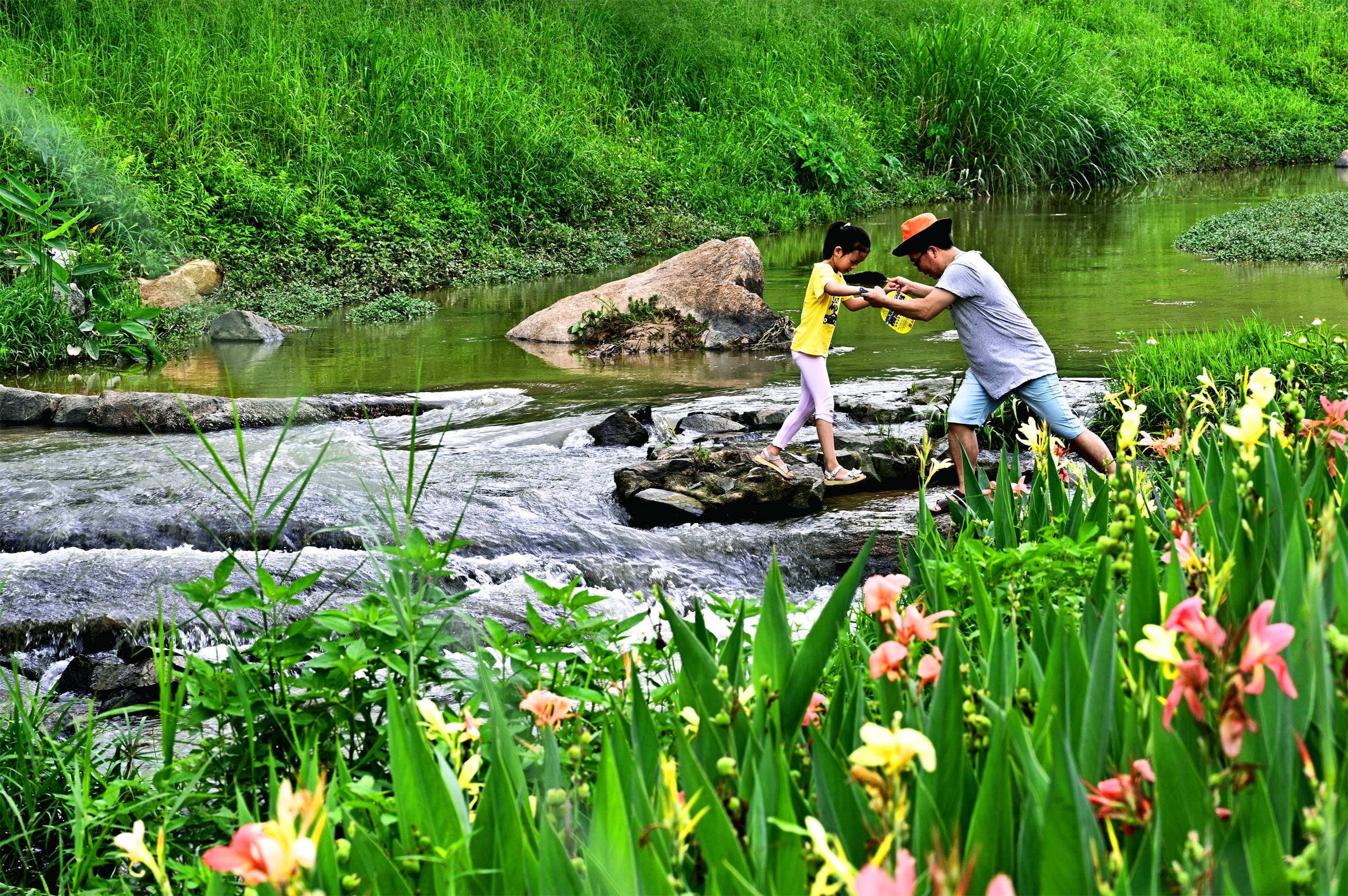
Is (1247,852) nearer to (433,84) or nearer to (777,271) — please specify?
(777,271)

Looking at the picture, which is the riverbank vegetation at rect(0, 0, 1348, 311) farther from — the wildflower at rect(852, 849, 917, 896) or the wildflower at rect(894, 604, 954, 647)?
the wildflower at rect(852, 849, 917, 896)

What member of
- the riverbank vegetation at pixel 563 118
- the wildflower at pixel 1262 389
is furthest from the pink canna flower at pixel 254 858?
the riverbank vegetation at pixel 563 118

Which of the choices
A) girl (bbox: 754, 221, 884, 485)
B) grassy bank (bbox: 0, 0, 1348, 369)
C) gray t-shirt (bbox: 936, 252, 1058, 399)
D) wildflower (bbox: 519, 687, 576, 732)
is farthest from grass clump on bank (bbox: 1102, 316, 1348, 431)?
grassy bank (bbox: 0, 0, 1348, 369)

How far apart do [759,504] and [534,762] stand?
3.94 meters

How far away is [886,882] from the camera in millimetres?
761

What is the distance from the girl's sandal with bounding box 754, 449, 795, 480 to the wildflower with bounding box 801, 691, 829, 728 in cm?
387

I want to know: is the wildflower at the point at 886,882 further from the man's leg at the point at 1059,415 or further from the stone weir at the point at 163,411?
the stone weir at the point at 163,411

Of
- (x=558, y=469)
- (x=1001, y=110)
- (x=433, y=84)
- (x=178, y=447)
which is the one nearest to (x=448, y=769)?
(x=558, y=469)

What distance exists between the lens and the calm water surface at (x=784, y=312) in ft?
30.3

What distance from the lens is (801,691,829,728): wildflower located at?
1772 millimetres

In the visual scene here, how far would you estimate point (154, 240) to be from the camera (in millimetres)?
12234

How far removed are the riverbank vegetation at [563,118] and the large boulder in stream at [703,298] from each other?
3.14m

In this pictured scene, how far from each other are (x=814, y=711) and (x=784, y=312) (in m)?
10.4

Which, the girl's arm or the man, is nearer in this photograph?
the man
